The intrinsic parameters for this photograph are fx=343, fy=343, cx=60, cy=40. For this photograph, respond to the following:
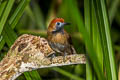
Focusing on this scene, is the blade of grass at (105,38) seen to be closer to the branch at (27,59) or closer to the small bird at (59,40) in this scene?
the branch at (27,59)

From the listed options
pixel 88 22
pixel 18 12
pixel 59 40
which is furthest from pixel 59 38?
pixel 88 22

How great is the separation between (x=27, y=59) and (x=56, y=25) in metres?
0.30

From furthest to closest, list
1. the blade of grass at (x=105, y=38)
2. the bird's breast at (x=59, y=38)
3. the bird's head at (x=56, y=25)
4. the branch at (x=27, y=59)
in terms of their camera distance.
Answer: the bird's breast at (x=59, y=38)
the bird's head at (x=56, y=25)
the branch at (x=27, y=59)
the blade of grass at (x=105, y=38)

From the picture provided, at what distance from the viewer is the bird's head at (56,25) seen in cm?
140

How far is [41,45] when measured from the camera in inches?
52.2

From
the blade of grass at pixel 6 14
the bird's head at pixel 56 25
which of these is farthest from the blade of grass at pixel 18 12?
the bird's head at pixel 56 25

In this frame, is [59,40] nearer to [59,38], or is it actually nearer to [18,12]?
[59,38]

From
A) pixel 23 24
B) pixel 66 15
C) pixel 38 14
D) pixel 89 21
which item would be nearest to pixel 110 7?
pixel 66 15

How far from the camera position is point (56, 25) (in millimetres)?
1451

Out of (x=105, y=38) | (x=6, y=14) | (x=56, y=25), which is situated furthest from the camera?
(x=56, y=25)

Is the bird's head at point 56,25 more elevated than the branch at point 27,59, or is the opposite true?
the bird's head at point 56,25

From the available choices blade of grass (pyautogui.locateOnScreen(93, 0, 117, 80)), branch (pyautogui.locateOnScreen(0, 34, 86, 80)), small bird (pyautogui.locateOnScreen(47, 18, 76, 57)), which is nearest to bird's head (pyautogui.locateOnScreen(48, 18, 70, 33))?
small bird (pyautogui.locateOnScreen(47, 18, 76, 57))

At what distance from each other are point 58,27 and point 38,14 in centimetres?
155

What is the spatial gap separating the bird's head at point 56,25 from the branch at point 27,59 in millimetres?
135
